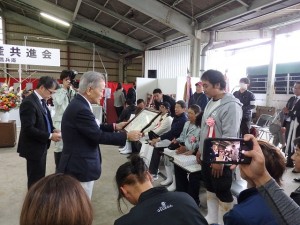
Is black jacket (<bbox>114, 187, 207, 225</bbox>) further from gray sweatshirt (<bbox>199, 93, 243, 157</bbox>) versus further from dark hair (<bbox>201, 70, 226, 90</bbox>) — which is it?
dark hair (<bbox>201, 70, 226, 90</bbox>)

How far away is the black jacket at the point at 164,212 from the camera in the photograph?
0.90 metres

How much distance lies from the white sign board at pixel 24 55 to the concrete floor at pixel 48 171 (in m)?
1.84

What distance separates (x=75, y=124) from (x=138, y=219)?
2.72 feet

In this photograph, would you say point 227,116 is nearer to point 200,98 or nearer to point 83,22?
point 200,98

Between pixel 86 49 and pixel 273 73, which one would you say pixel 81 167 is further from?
pixel 86 49

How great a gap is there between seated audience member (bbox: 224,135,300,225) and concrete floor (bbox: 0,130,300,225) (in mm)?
1778

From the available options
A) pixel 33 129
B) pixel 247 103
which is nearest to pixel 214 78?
pixel 33 129

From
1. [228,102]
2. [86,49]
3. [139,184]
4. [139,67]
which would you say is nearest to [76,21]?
[86,49]

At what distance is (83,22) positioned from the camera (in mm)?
8477

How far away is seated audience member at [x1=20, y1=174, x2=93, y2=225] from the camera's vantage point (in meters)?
0.59

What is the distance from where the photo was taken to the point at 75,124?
1.55 m

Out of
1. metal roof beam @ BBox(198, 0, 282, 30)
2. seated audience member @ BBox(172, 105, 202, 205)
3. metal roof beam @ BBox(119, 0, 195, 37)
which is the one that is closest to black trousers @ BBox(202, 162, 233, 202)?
seated audience member @ BBox(172, 105, 202, 205)

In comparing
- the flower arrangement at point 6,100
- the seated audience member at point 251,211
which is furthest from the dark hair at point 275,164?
the flower arrangement at point 6,100

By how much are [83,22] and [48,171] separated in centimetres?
610
